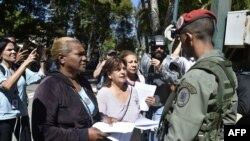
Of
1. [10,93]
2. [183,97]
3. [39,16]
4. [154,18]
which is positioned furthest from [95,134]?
[39,16]

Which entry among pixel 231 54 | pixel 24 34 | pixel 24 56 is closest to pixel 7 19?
pixel 24 34

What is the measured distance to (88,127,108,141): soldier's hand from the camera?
11.0 feet

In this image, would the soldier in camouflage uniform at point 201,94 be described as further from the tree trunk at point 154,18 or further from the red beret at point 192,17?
the tree trunk at point 154,18

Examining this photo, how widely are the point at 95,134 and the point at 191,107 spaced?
3.59 feet

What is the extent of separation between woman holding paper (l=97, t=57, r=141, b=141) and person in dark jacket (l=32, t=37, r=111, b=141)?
0.88 metres

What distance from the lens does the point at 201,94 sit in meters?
2.50

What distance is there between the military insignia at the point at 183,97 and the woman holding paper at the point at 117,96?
196cm

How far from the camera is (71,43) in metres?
3.54

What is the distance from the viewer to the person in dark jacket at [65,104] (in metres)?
3.26

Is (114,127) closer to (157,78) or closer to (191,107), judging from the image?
(191,107)

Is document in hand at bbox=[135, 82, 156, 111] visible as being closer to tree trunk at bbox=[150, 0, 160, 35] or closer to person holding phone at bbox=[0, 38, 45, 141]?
person holding phone at bbox=[0, 38, 45, 141]

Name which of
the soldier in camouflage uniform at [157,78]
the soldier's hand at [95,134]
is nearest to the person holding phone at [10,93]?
the soldier in camouflage uniform at [157,78]

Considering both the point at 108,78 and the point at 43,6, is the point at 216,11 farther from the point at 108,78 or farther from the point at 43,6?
the point at 43,6

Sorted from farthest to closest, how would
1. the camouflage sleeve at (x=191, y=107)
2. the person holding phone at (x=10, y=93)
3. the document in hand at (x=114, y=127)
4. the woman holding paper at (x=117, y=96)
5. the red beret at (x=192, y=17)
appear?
the person holding phone at (x=10, y=93) < the woman holding paper at (x=117, y=96) < the document in hand at (x=114, y=127) < the red beret at (x=192, y=17) < the camouflage sleeve at (x=191, y=107)
